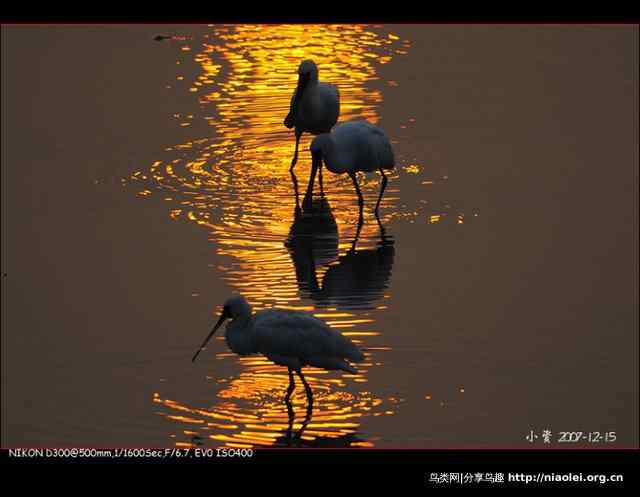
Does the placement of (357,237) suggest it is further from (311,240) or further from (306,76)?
(306,76)

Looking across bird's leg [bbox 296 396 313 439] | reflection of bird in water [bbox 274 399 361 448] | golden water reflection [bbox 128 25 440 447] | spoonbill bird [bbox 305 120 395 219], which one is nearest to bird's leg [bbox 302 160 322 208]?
spoonbill bird [bbox 305 120 395 219]

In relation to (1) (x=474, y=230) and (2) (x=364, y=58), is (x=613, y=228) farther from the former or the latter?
(2) (x=364, y=58)

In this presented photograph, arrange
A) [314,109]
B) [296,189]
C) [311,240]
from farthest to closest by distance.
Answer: [314,109] < [296,189] < [311,240]

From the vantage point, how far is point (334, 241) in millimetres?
18172

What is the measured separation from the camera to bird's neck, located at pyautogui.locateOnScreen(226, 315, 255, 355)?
44.9 ft

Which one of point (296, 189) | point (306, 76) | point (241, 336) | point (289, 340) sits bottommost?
point (296, 189)

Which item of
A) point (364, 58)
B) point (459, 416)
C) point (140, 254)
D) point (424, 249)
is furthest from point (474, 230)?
point (364, 58)

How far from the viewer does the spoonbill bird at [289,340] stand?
13.3 m

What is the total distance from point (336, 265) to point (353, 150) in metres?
2.24

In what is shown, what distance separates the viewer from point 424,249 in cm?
1778

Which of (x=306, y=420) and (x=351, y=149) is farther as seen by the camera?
(x=351, y=149)

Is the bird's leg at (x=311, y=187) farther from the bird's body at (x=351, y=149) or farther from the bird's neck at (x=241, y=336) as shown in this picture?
the bird's neck at (x=241, y=336)

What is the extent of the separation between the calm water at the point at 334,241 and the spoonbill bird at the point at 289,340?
30 centimetres

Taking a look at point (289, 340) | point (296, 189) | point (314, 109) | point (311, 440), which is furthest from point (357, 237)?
point (311, 440)
